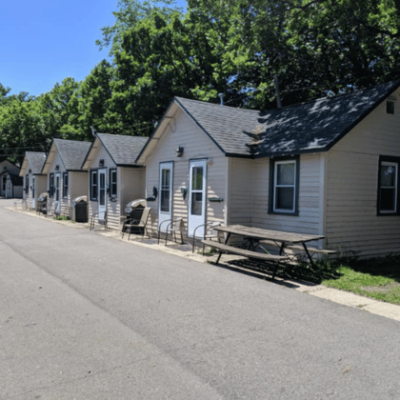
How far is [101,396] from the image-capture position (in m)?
3.60

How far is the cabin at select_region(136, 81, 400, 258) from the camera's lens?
10578mm

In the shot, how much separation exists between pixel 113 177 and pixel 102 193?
4.32ft

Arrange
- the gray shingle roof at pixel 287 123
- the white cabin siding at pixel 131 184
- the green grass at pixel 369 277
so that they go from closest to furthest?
the green grass at pixel 369 277 → the gray shingle roof at pixel 287 123 → the white cabin siding at pixel 131 184

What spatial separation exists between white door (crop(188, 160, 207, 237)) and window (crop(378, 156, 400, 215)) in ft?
17.2

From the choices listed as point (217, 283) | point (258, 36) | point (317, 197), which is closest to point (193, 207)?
point (317, 197)

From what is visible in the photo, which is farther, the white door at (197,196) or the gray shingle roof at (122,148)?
the gray shingle roof at (122,148)

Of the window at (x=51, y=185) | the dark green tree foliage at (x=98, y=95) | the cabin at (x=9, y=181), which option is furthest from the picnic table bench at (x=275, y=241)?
the cabin at (x=9, y=181)

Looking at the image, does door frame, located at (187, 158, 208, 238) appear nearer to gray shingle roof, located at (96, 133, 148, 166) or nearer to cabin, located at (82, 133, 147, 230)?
cabin, located at (82, 133, 147, 230)

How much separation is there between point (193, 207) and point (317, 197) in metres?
4.63

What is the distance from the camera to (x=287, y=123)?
13.1 m

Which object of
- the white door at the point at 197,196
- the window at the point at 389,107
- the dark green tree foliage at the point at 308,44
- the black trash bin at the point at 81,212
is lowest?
the black trash bin at the point at 81,212

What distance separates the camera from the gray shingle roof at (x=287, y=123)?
10.8 metres

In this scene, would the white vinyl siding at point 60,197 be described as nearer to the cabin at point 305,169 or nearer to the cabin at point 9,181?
the cabin at point 305,169

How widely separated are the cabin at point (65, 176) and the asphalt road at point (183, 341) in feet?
51.8
